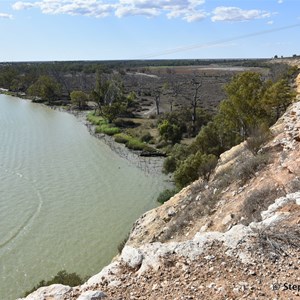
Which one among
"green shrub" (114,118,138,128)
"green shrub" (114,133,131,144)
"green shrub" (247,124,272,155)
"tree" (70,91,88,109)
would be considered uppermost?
"green shrub" (247,124,272,155)

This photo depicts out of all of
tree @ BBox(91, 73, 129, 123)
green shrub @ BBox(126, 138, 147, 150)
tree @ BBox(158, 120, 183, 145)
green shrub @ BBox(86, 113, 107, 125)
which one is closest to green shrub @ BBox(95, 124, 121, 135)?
green shrub @ BBox(86, 113, 107, 125)

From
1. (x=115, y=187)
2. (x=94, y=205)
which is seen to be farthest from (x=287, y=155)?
(x=115, y=187)

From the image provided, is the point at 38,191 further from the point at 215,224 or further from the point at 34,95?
the point at 34,95

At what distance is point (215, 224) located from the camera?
13.7 metres

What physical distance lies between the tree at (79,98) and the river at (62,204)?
1056 inches

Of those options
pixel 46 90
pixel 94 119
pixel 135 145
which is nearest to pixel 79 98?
pixel 46 90

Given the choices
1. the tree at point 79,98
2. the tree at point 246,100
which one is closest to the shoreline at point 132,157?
the tree at point 246,100

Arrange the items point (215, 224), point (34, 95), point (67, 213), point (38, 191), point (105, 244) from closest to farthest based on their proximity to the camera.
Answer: point (215, 224), point (105, 244), point (67, 213), point (38, 191), point (34, 95)

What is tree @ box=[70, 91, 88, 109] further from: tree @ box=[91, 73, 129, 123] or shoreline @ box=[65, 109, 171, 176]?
shoreline @ box=[65, 109, 171, 176]

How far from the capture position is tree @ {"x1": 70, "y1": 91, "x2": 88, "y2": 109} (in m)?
74.9

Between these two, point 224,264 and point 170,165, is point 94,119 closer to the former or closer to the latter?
point 170,165

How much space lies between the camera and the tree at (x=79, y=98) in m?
74.9

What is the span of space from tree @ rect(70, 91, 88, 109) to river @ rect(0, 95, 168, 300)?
26818mm

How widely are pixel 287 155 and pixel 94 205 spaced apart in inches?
625
